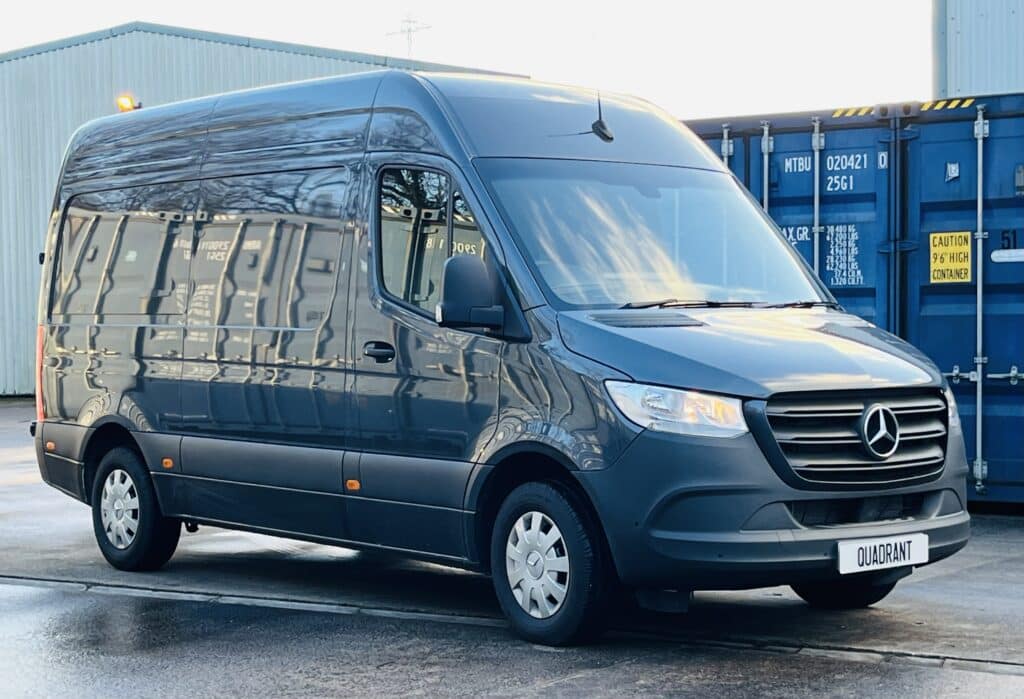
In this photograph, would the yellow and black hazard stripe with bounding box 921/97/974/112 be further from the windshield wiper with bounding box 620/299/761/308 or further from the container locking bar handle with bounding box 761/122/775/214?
the windshield wiper with bounding box 620/299/761/308

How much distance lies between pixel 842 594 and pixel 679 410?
1.91m

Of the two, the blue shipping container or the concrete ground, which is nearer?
the concrete ground

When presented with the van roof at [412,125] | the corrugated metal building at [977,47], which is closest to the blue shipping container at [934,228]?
the van roof at [412,125]

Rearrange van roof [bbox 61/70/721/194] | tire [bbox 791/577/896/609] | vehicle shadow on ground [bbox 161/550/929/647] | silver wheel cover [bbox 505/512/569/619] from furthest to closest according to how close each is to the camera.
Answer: tire [bbox 791/577/896/609]
van roof [bbox 61/70/721/194]
vehicle shadow on ground [bbox 161/550/929/647]
silver wheel cover [bbox 505/512/569/619]

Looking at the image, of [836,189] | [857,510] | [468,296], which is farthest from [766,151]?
[857,510]

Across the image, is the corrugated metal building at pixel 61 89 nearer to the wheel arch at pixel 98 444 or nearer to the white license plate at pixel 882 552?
the wheel arch at pixel 98 444

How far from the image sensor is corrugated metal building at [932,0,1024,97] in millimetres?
20172

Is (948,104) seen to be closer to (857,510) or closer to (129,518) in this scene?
(857,510)

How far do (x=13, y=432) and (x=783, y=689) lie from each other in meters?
18.8

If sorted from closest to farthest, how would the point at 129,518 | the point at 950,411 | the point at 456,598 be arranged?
the point at 950,411 → the point at 456,598 → the point at 129,518

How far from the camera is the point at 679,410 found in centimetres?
691

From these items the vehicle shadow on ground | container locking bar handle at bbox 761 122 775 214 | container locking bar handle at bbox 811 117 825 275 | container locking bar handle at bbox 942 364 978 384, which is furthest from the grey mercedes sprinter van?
container locking bar handle at bbox 761 122 775 214

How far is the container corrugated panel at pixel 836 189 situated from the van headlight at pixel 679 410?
18.7 ft

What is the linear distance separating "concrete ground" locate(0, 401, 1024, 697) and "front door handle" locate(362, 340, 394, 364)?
126 centimetres
